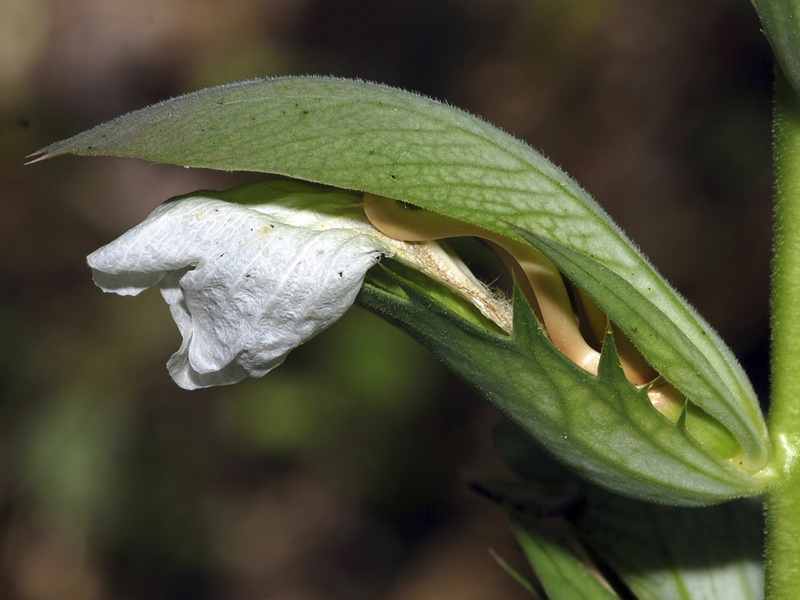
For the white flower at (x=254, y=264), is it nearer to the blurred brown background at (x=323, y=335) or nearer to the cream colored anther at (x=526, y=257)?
the cream colored anther at (x=526, y=257)

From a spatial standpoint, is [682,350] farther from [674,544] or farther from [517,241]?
[674,544]

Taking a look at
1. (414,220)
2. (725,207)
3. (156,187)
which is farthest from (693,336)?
(156,187)

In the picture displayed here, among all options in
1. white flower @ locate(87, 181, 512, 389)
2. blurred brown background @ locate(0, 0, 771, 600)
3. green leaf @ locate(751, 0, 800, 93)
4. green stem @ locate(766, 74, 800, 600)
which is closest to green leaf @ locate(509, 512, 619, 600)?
green stem @ locate(766, 74, 800, 600)

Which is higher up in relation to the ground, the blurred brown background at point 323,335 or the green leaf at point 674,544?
the green leaf at point 674,544

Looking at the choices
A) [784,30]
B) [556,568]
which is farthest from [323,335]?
[784,30]

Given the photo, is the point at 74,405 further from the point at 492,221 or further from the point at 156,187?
the point at 492,221

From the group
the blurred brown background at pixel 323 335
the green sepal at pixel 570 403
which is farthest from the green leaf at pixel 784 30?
the blurred brown background at pixel 323 335

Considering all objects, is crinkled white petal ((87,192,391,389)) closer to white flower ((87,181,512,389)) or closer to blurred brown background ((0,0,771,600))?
white flower ((87,181,512,389))

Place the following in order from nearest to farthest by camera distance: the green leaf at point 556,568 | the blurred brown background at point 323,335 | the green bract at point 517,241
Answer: the green bract at point 517,241 → the green leaf at point 556,568 → the blurred brown background at point 323,335
